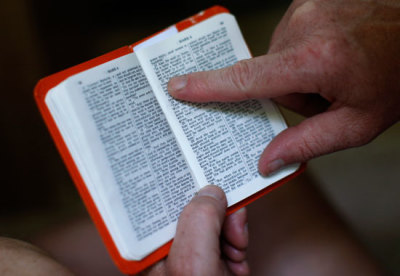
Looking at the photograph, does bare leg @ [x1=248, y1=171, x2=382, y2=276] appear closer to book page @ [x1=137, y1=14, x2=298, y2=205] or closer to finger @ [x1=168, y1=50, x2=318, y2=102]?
book page @ [x1=137, y1=14, x2=298, y2=205]

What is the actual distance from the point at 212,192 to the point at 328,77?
251 mm

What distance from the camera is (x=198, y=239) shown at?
0.49 metres

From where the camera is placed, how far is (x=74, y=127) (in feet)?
1.56

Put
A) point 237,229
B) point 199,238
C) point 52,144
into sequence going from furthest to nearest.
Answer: point 52,144
point 237,229
point 199,238

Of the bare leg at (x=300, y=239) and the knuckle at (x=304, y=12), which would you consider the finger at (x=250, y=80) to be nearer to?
the knuckle at (x=304, y=12)

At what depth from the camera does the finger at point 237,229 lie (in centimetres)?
60

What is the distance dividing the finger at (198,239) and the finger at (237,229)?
10 centimetres

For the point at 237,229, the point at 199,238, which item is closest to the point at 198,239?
the point at 199,238

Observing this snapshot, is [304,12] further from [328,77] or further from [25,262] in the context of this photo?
[25,262]

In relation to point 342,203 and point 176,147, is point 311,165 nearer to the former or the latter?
point 342,203

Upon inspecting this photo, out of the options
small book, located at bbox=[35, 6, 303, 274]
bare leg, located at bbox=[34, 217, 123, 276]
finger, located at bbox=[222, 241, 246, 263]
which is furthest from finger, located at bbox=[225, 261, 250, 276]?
bare leg, located at bbox=[34, 217, 123, 276]

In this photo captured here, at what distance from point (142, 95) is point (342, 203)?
33.2 inches

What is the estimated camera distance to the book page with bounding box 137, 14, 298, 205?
0.54 metres

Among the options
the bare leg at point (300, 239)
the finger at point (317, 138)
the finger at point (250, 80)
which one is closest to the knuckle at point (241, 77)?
the finger at point (250, 80)
